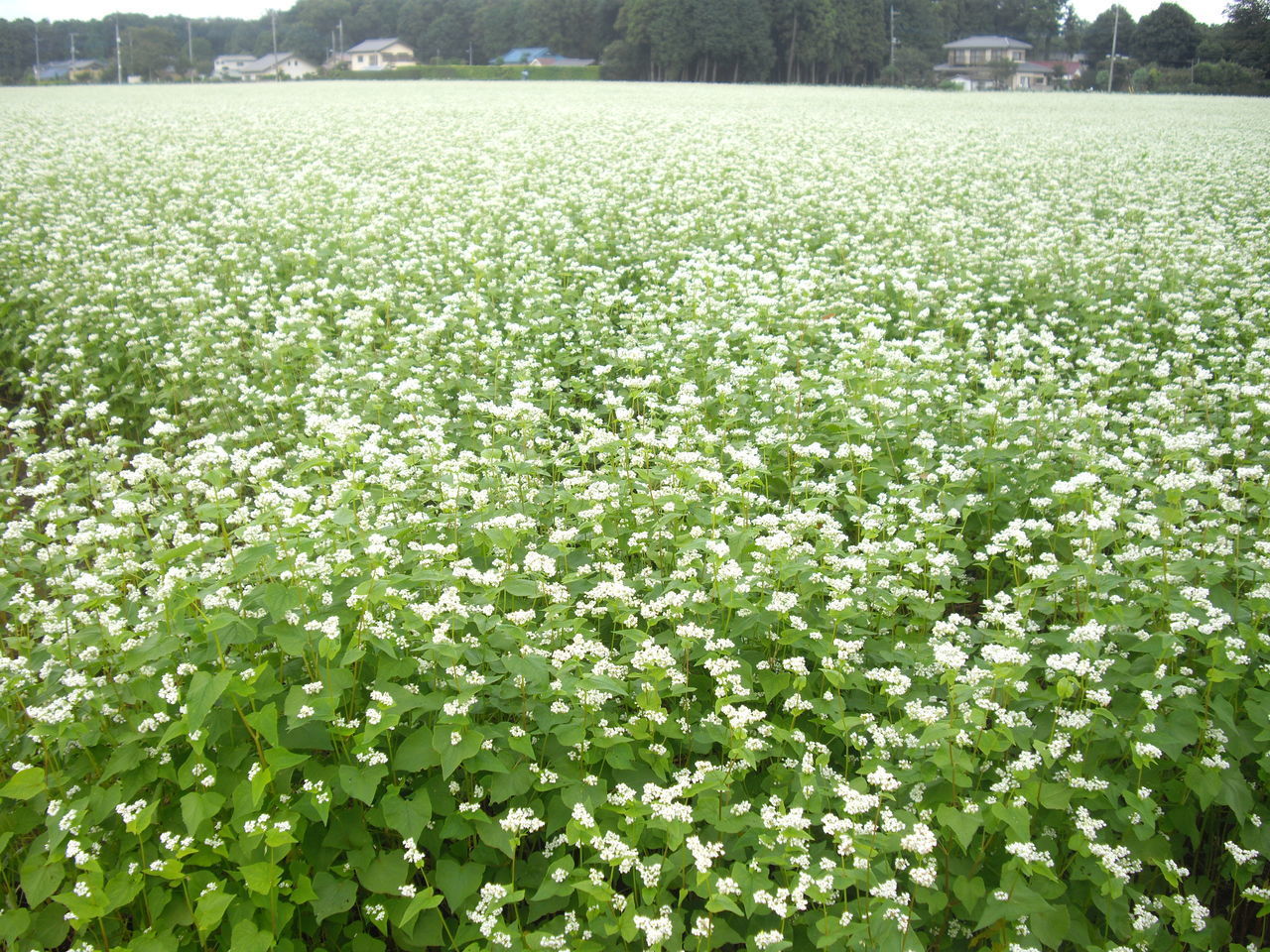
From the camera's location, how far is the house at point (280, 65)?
4146 inches

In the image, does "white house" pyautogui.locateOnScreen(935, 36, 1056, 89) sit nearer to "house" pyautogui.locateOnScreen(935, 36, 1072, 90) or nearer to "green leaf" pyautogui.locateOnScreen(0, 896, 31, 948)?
"house" pyautogui.locateOnScreen(935, 36, 1072, 90)

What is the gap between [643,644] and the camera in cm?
344

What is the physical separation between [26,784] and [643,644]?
2432 millimetres

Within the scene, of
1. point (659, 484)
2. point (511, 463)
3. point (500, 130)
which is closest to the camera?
point (511, 463)

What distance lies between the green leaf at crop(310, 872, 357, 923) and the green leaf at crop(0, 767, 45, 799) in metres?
1.12

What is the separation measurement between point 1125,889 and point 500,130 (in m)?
24.7

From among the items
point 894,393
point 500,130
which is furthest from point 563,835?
point 500,130

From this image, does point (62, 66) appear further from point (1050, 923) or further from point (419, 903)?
point (1050, 923)

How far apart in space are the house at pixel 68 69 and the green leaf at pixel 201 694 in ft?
359

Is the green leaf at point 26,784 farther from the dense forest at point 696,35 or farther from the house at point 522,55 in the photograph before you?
the house at point 522,55

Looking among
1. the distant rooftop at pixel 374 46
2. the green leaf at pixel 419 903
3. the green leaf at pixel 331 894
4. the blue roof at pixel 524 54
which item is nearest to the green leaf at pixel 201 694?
the green leaf at pixel 331 894

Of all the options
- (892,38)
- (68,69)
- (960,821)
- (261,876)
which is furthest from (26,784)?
(68,69)

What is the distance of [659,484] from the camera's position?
5152 mm

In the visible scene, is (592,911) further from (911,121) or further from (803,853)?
(911,121)
